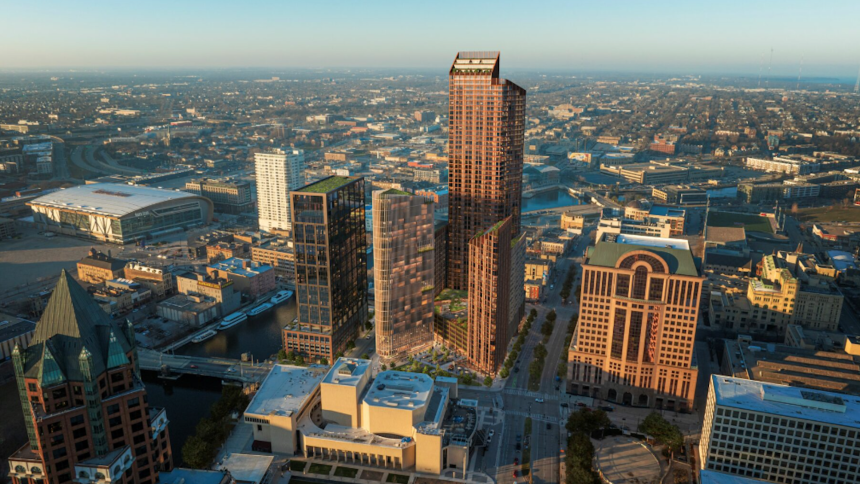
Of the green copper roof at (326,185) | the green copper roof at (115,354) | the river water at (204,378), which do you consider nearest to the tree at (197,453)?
the river water at (204,378)

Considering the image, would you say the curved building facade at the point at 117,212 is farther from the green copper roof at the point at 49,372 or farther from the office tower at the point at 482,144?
the green copper roof at the point at 49,372

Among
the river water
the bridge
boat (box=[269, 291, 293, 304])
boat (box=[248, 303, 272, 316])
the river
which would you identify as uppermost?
the river

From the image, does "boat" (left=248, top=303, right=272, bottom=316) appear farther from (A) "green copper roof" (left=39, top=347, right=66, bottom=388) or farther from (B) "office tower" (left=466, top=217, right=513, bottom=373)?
(A) "green copper roof" (left=39, top=347, right=66, bottom=388)

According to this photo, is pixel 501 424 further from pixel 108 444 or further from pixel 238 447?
pixel 108 444

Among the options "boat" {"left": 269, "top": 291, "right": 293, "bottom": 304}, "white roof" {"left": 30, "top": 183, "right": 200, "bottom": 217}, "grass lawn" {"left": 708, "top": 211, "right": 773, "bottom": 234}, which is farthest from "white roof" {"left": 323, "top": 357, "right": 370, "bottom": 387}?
"grass lawn" {"left": 708, "top": 211, "right": 773, "bottom": 234}

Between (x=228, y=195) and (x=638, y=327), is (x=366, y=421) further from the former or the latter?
(x=228, y=195)

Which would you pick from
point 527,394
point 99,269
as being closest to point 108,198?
point 99,269

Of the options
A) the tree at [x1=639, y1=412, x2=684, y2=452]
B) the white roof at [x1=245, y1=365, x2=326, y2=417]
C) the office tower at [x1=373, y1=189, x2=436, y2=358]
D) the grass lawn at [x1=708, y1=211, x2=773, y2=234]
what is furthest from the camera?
the grass lawn at [x1=708, y1=211, x2=773, y2=234]
